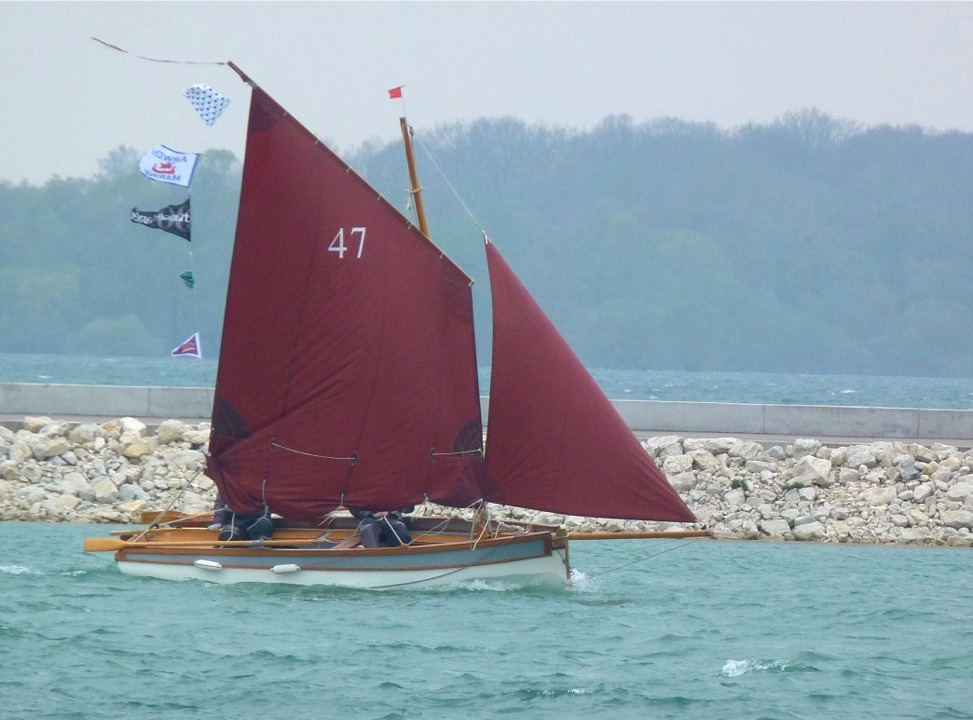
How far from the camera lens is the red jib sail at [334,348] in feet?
58.4

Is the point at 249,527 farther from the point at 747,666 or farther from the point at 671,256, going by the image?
the point at 671,256

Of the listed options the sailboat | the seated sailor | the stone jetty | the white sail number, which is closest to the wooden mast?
the sailboat

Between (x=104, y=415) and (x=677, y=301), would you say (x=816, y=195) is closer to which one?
(x=677, y=301)

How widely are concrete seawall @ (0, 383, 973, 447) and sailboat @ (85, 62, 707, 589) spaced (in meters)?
11.0

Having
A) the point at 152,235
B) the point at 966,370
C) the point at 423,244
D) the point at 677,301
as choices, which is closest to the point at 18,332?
the point at 152,235

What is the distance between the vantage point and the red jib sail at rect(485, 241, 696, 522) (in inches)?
674

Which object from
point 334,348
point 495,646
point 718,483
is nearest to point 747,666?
point 495,646

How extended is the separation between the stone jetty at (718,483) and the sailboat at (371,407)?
544cm

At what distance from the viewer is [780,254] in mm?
149625

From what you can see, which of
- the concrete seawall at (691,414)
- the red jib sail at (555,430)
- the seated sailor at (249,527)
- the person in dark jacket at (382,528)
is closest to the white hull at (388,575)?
the person in dark jacket at (382,528)

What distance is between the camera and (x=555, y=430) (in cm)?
1725

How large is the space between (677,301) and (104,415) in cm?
11298

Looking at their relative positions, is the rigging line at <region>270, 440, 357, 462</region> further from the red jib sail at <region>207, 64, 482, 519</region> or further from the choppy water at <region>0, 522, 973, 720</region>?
the choppy water at <region>0, 522, 973, 720</region>

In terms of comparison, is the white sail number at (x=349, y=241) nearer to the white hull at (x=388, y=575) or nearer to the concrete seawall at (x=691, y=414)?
the white hull at (x=388, y=575)
